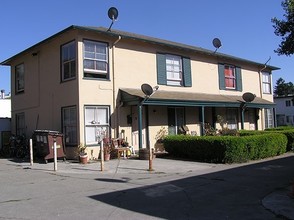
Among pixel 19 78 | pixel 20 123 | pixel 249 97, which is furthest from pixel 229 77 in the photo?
pixel 20 123

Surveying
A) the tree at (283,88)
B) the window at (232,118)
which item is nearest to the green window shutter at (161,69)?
the window at (232,118)

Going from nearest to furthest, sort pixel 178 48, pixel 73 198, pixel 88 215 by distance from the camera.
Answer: pixel 88 215
pixel 73 198
pixel 178 48

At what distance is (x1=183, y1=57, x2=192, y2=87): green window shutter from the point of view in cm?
2111

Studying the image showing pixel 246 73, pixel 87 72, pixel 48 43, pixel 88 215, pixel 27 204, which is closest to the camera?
pixel 88 215

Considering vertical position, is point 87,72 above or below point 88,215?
above

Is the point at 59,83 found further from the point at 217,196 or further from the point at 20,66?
the point at 217,196

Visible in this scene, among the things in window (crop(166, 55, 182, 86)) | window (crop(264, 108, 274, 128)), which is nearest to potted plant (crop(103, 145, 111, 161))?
window (crop(166, 55, 182, 86))

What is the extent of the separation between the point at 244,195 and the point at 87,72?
32.7 feet

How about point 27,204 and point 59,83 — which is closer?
point 27,204

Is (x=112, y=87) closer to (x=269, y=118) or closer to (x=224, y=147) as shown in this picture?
(x=224, y=147)

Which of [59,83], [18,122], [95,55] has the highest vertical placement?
[95,55]

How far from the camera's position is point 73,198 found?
8.48m

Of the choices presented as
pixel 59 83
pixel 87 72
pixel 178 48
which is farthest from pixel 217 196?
pixel 178 48

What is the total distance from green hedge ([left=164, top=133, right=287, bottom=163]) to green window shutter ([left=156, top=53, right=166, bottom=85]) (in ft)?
11.6
